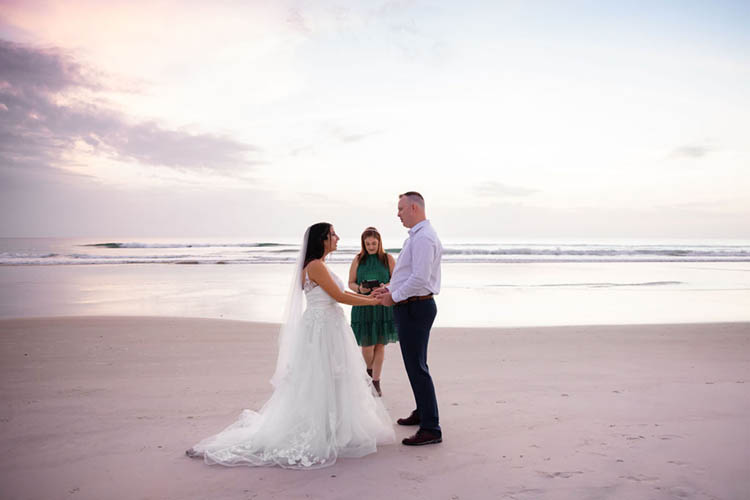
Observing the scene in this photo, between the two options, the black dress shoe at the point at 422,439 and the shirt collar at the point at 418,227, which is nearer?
the black dress shoe at the point at 422,439

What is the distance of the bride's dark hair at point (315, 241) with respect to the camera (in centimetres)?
416

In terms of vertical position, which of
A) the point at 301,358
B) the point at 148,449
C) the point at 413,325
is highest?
the point at 413,325

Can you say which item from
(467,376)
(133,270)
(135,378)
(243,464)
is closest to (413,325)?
(243,464)

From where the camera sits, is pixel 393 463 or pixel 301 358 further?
pixel 301 358

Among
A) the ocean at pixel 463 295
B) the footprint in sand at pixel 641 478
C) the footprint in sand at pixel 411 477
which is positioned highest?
the ocean at pixel 463 295

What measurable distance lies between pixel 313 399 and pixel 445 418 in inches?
56.5

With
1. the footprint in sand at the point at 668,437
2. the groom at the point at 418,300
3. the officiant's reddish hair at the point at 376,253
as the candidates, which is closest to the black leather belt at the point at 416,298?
the groom at the point at 418,300

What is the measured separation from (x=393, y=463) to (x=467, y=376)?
2600 millimetres

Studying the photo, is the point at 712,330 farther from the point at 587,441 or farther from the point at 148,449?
the point at 148,449

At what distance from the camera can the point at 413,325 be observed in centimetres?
411

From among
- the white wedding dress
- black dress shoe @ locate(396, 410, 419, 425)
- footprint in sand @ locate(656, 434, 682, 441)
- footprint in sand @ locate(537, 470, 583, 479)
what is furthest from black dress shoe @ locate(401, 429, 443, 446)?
footprint in sand @ locate(656, 434, 682, 441)

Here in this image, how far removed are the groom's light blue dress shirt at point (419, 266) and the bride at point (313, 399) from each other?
0.35 metres

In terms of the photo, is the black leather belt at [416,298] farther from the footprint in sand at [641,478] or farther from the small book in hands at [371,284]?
the footprint in sand at [641,478]

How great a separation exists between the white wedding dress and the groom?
0.34m
